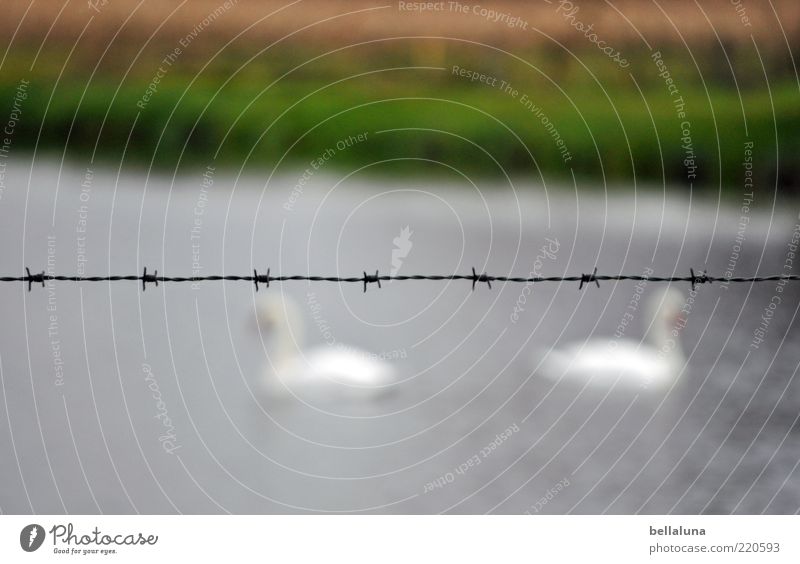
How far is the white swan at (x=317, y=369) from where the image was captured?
1.62m

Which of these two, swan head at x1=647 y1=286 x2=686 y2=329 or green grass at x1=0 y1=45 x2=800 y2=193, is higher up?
green grass at x1=0 y1=45 x2=800 y2=193

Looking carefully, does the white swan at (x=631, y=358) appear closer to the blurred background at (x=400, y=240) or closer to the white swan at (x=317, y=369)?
the blurred background at (x=400, y=240)

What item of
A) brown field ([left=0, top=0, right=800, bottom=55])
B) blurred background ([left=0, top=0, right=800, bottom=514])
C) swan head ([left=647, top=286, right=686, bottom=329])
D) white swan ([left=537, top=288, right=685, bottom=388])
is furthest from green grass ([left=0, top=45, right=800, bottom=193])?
white swan ([left=537, top=288, right=685, bottom=388])

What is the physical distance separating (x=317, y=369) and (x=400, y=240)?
0.47 meters

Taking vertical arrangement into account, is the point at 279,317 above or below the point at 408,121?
below

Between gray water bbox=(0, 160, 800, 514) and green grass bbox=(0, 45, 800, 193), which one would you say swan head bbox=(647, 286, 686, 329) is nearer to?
gray water bbox=(0, 160, 800, 514)
